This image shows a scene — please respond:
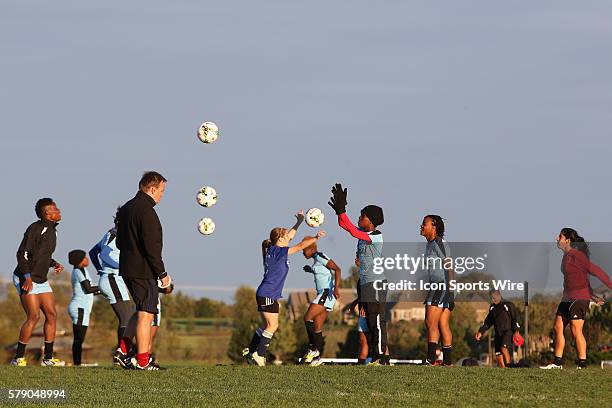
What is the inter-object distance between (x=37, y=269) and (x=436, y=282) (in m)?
6.07

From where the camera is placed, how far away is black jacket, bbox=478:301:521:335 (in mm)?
21859

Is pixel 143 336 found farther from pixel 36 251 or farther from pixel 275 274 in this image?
pixel 36 251

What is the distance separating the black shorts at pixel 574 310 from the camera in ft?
56.3

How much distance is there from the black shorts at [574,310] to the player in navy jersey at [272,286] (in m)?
3.88

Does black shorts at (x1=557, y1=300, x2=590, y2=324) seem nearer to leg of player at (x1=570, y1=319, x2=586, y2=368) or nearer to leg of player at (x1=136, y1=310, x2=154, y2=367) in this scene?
leg of player at (x1=570, y1=319, x2=586, y2=368)

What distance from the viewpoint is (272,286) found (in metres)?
16.7

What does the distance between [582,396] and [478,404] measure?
Answer: 1.46 m

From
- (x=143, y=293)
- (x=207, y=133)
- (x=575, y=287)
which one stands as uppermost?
(x=207, y=133)

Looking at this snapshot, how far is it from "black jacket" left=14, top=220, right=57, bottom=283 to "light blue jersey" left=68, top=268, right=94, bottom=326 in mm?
1346

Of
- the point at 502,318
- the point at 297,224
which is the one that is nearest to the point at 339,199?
the point at 297,224

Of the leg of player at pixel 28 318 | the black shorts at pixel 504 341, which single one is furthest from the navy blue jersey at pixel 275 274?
the black shorts at pixel 504 341

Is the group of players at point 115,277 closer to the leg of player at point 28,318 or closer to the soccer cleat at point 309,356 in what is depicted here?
the leg of player at point 28,318

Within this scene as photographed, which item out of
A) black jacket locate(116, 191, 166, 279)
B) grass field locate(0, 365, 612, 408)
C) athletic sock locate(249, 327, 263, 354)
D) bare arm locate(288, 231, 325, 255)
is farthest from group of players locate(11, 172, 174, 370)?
bare arm locate(288, 231, 325, 255)

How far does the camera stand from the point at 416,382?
12773 millimetres
